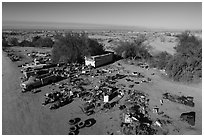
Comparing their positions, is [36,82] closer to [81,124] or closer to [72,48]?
[81,124]

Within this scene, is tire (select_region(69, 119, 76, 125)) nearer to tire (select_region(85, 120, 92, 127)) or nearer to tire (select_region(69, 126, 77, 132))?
tire (select_region(69, 126, 77, 132))

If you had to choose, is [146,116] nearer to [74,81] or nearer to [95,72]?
[74,81]

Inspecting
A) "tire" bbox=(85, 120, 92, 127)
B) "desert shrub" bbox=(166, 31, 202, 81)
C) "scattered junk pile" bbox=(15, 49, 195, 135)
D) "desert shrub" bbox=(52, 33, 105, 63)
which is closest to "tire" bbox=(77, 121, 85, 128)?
"scattered junk pile" bbox=(15, 49, 195, 135)

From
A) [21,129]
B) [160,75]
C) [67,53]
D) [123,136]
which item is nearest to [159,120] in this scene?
[123,136]

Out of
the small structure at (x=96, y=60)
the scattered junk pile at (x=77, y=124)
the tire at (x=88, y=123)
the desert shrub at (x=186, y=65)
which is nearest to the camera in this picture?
the scattered junk pile at (x=77, y=124)

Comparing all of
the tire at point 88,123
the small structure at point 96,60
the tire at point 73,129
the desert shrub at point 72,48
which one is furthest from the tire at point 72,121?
the desert shrub at point 72,48

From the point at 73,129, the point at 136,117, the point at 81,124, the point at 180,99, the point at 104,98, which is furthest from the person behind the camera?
the point at 180,99

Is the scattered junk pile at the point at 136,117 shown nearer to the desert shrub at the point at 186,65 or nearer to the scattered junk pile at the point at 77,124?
the scattered junk pile at the point at 77,124

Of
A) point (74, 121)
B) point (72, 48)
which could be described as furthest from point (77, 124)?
point (72, 48)
